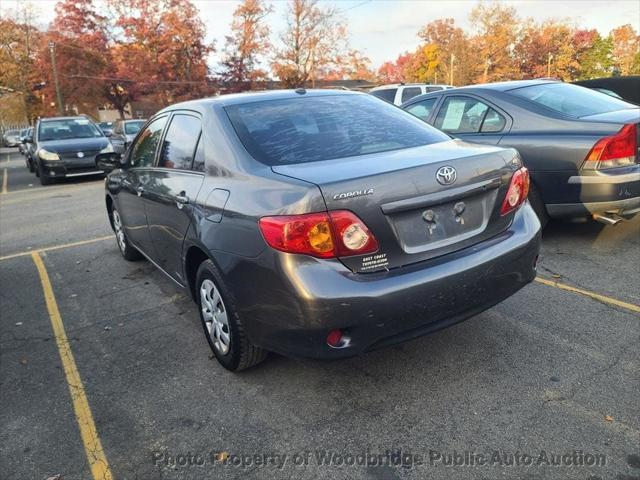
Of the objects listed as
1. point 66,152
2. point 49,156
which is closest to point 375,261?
point 66,152

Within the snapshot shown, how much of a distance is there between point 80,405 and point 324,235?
1803 millimetres

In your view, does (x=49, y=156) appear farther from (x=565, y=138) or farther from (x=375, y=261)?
(x=375, y=261)

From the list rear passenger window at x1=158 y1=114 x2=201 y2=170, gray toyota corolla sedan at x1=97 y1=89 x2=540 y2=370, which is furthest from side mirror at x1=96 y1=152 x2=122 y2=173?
gray toyota corolla sedan at x1=97 y1=89 x2=540 y2=370

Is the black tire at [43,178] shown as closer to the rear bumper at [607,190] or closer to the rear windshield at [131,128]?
the rear windshield at [131,128]

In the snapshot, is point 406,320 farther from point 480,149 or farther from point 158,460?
point 158,460

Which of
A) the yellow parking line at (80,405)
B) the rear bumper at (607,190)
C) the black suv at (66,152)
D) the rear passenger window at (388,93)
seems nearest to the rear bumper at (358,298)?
the yellow parking line at (80,405)

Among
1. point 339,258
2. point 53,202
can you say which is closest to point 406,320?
point 339,258

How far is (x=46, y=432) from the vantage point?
8.90 feet

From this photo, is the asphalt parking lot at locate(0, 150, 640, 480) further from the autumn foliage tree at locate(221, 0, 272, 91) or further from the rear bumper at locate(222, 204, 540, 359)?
the autumn foliage tree at locate(221, 0, 272, 91)

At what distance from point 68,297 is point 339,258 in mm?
3378

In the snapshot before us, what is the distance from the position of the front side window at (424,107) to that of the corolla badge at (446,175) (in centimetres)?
369

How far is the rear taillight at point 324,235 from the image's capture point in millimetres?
2336

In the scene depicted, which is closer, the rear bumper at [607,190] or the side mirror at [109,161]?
the rear bumper at [607,190]

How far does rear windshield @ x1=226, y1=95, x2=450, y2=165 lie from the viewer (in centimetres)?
291
